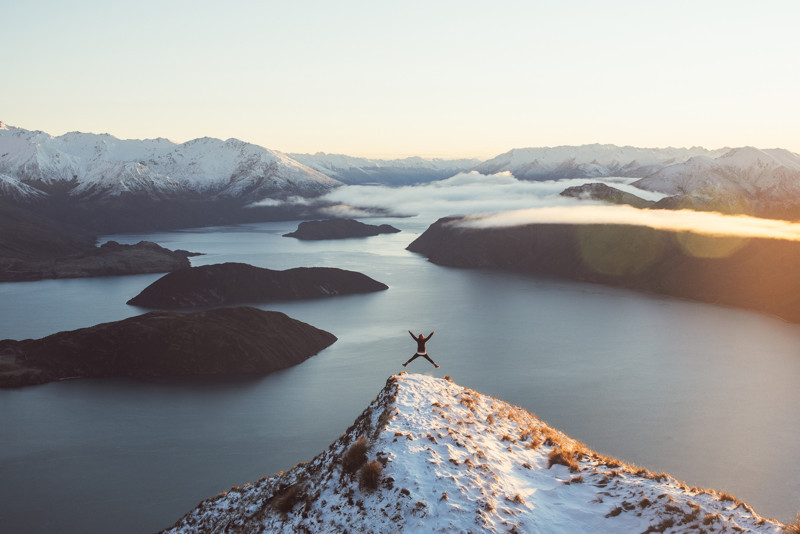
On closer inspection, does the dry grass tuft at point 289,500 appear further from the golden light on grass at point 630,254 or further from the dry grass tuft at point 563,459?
the golden light on grass at point 630,254

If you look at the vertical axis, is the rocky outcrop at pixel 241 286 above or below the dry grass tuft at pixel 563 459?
below

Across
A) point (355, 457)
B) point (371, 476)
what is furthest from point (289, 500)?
point (371, 476)

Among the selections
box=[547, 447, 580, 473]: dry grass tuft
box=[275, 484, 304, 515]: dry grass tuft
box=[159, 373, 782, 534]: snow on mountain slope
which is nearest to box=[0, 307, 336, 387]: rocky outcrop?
box=[159, 373, 782, 534]: snow on mountain slope

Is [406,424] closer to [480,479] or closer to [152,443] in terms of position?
[480,479]

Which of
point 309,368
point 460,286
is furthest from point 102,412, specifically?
point 460,286

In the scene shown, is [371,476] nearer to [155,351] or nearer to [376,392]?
[376,392]

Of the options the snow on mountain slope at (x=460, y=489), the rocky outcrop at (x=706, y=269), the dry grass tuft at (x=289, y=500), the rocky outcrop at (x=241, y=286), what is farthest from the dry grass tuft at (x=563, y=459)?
the rocky outcrop at (x=241, y=286)
